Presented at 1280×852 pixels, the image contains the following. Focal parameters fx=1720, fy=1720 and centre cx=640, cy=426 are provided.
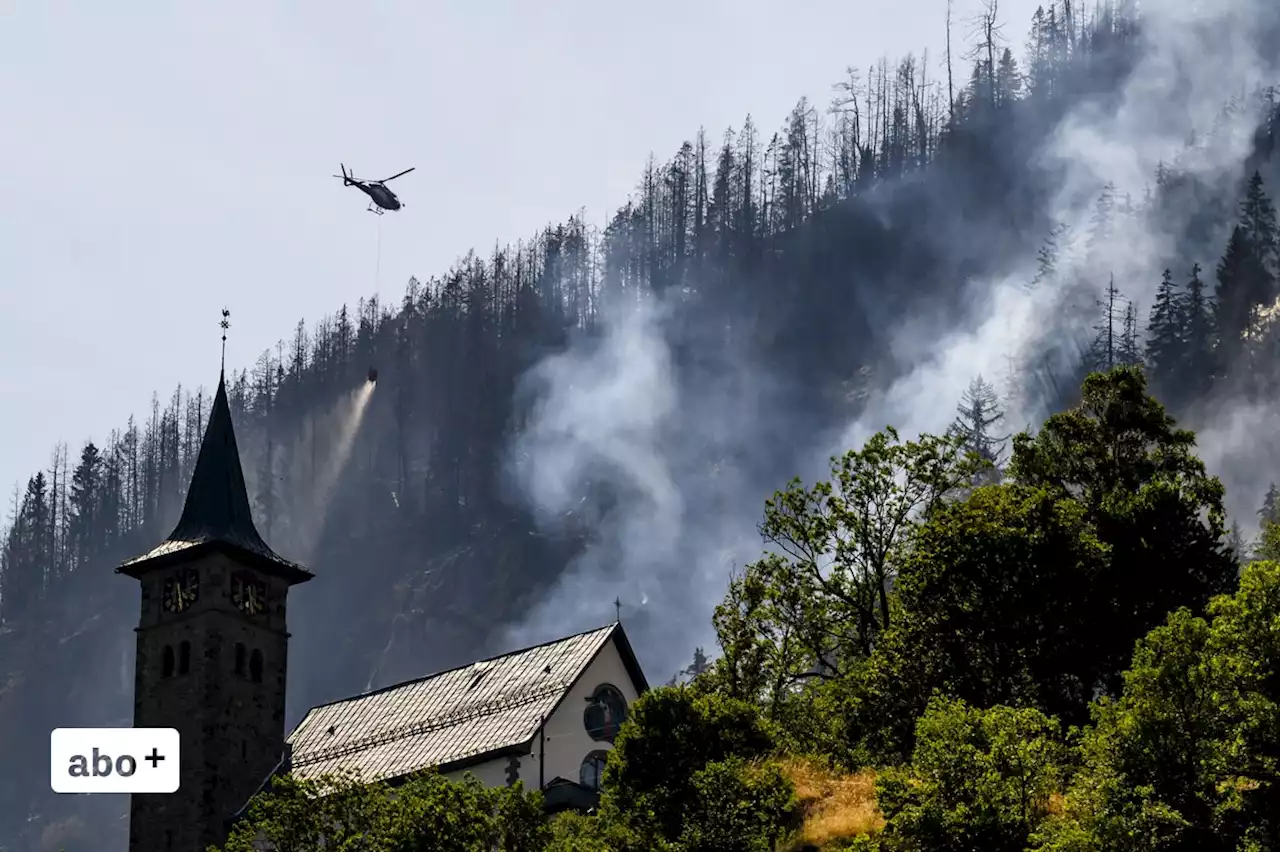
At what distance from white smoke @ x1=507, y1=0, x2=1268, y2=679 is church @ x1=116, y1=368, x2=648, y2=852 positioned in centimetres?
8347

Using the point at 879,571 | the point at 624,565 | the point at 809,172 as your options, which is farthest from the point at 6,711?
the point at 879,571

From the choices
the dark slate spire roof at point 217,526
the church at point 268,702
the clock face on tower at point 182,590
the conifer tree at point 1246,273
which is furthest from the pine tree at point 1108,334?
the clock face on tower at point 182,590

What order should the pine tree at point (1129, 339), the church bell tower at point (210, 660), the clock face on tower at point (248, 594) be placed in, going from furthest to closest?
the pine tree at point (1129, 339) → the clock face on tower at point (248, 594) → the church bell tower at point (210, 660)

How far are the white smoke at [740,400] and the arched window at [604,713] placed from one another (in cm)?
9067

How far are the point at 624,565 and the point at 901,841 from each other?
129 m

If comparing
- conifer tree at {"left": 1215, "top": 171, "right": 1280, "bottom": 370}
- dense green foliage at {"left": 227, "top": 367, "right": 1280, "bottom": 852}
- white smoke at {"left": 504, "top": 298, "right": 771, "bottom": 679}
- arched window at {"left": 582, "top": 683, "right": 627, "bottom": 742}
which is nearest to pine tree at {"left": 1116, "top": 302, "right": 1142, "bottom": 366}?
conifer tree at {"left": 1215, "top": 171, "right": 1280, "bottom": 370}

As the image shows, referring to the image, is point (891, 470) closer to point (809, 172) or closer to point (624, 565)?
point (624, 565)

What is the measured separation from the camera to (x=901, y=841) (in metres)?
36.6

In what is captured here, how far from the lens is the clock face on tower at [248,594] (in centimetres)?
7238

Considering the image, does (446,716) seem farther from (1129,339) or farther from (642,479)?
(642,479)

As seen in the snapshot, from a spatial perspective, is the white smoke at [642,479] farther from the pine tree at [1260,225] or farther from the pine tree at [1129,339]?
the pine tree at [1260,225]

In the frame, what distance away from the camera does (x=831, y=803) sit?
44000 millimetres

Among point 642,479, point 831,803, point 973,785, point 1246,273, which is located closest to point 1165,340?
point 1246,273

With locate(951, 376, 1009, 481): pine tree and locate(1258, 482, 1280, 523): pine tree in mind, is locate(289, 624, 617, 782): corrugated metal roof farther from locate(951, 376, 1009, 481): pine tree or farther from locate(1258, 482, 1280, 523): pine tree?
locate(951, 376, 1009, 481): pine tree
